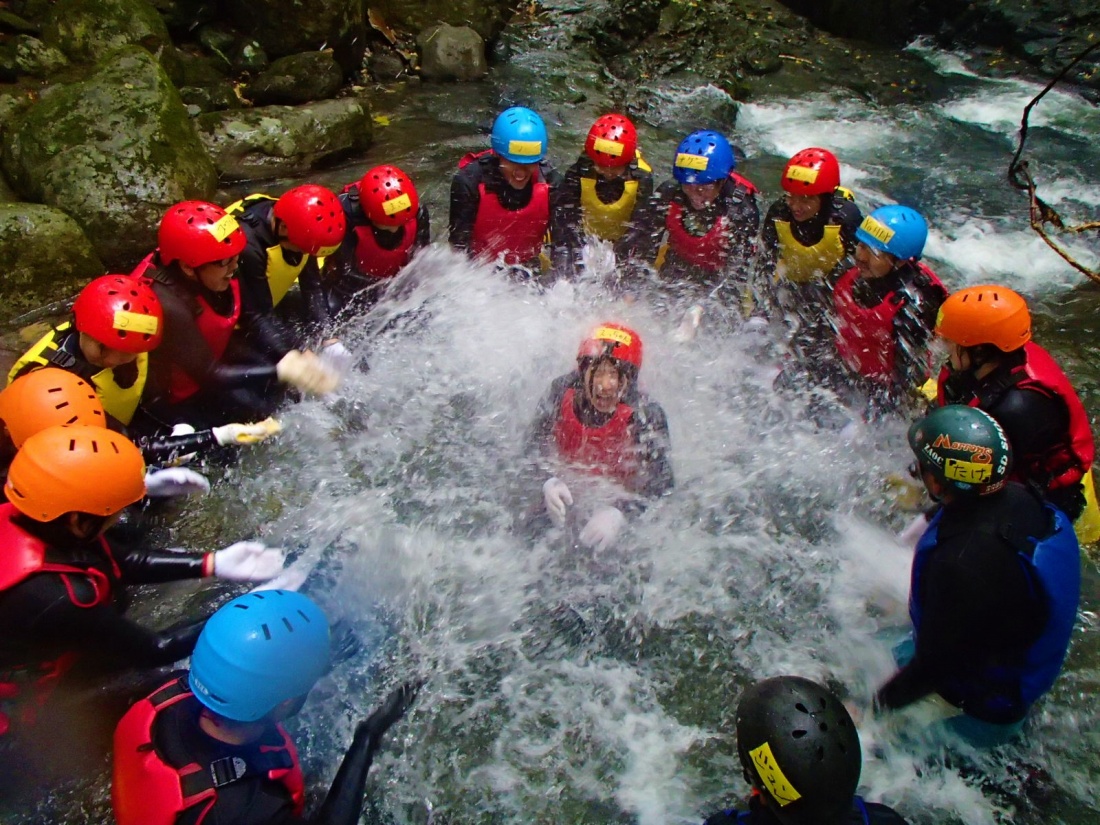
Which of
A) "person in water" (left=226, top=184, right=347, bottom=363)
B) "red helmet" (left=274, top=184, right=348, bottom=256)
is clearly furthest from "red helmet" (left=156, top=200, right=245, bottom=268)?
"red helmet" (left=274, top=184, right=348, bottom=256)

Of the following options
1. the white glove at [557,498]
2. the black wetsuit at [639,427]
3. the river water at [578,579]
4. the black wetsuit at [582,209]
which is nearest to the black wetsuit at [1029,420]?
the river water at [578,579]

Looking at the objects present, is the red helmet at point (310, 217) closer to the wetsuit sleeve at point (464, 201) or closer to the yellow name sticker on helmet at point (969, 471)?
the wetsuit sleeve at point (464, 201)

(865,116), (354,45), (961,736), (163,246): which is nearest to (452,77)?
(354,45)

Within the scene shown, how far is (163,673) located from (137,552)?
0.70 meters

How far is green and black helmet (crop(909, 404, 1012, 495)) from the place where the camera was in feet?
9.02

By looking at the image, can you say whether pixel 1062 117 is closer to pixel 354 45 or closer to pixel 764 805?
pixel 354 45

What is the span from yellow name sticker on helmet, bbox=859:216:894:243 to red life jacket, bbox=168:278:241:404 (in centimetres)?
453

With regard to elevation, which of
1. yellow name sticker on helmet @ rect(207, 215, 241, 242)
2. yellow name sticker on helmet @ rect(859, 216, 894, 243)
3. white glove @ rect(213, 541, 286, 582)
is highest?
yellow name sticker on helmet @ rect(207, 215, 241, 242)

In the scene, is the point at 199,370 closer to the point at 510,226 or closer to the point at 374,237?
the point at 374,237

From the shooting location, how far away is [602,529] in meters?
4.25

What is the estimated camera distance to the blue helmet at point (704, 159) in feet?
18.6

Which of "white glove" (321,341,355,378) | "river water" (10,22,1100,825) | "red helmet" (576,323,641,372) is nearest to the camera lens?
"river water" (10,22,1100,825)

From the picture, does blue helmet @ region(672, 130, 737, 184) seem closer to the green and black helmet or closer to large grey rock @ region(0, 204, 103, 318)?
the green and black helmet

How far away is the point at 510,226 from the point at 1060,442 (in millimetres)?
4452
